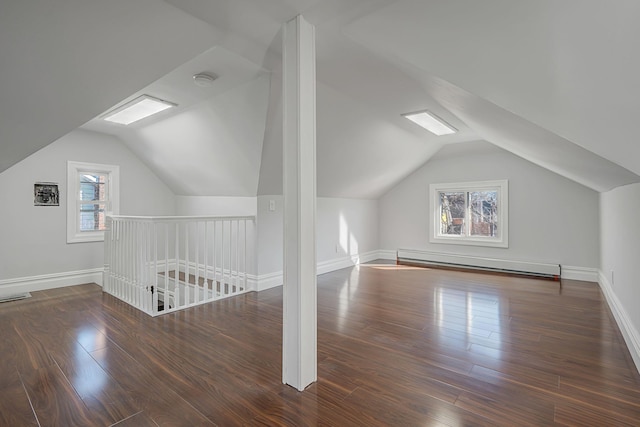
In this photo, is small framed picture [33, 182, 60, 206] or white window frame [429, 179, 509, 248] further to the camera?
white window frame [429, 179, 509, 248]

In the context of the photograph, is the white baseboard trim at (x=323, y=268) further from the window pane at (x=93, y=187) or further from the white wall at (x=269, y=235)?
the window pane at (x=93, y=187)

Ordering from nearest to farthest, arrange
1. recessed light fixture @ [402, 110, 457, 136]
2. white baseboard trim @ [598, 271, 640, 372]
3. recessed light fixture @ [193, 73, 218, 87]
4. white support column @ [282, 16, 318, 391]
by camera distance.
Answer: white support column @ [282, 16, 318, 391]
white baseboard trim @ [598, 271, 640, 372]
recessed light fixture @ [193, 73, 218, 87]
recessed light fixture @ [402, 110, 457, 136]

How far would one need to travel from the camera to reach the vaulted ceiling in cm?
136

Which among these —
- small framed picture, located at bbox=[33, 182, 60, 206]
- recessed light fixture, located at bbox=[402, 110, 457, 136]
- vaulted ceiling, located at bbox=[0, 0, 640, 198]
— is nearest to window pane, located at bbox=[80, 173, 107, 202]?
small framed picture, located at bbox=[33, 182, 60, 206]

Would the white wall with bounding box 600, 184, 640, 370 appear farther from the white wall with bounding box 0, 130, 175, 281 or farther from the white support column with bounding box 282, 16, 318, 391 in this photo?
the white wall with bounding box 0, 130, 175, 281

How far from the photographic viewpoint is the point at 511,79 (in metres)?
1.78

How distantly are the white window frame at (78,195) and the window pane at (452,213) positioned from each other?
5.95 metres

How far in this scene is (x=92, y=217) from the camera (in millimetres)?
4980

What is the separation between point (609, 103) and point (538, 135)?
1158 millimetres

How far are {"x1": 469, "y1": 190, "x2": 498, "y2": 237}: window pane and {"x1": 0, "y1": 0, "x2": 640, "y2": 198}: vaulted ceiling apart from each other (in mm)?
2888

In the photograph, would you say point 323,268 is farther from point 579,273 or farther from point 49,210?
point 49,210

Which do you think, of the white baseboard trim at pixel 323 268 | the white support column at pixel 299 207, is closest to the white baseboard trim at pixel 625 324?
the white support column at pixel 299 207

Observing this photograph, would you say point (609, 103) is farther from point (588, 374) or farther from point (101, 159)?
point (101, 159)

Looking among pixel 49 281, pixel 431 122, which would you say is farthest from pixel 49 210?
pixel 431 122
